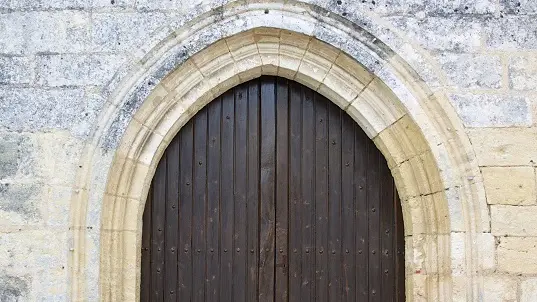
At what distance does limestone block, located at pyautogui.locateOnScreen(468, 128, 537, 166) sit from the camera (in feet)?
13.7

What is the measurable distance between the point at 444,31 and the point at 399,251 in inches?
49.9

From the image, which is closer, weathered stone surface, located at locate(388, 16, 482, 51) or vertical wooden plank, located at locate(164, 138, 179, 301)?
weathered stone surface, located at locate(388, 16, 482, 51)

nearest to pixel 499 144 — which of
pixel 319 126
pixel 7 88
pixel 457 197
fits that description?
pixel 457 197

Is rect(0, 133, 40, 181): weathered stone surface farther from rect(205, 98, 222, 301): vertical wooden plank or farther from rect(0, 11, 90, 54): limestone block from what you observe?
rect(205, 98, 222, 301): vertical wooden plank

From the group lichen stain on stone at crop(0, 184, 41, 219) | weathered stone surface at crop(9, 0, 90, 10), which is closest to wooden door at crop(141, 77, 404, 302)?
lichen stain on stone at crop(0, 184, 41, 219)

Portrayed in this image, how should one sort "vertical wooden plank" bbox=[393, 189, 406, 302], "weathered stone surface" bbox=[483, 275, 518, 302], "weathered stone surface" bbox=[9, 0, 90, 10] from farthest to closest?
"vertical wooden plank" bbox=[393, 189, 406, 302] < "weathered stone surface" bbox=[9, 0, 90, 10] < "weathered stone surface" bbox=[483, 275, 518, 302]

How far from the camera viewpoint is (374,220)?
4.60 meters

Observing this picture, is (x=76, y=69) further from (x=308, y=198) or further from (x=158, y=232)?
(x=308, y=198)

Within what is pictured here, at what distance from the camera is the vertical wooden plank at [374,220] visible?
4.56 metres

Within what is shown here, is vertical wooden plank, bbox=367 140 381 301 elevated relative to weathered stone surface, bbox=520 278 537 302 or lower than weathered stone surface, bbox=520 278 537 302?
elevated

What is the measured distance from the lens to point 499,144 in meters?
4.20

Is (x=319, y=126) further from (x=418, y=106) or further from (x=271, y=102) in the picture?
(x=418, y=106)

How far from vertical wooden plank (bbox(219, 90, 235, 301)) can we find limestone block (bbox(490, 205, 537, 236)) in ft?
4.80

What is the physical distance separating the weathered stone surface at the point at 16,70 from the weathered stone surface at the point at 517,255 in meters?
2.64
